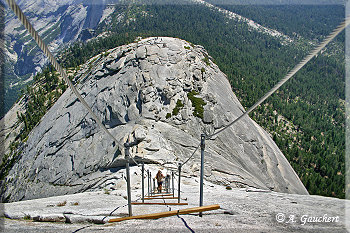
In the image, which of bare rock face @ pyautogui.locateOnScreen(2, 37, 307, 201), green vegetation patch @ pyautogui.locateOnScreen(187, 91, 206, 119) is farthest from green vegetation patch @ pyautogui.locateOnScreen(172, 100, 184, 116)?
green vegetation patch @ pyautogui.locateOnScreen(187, 91, 206, 119)

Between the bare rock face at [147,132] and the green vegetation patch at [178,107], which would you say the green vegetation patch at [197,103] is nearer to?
the bare rock face at [147,132]

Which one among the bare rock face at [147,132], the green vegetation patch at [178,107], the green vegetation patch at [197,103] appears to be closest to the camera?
the bare rock face at [147,132]

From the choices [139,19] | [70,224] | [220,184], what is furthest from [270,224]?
[139,19]

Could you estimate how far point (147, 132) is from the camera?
2386 centimetres

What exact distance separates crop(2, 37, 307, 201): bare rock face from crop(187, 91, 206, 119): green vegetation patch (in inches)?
5.5

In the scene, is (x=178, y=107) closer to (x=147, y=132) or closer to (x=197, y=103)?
(x=197, y=103)

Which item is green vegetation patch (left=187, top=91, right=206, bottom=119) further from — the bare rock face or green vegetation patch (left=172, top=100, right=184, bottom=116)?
green vegetation patch (left=172, top=100, right=184, bottom=116)

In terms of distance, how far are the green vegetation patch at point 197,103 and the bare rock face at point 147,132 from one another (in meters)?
0.14

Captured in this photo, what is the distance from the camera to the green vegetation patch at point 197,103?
28.5 m

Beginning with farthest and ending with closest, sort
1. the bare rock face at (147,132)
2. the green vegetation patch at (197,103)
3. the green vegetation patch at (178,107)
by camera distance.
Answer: the green vegetation patch at (197,103) → the green vegetation patch at (178,107) → the bare rock face at (147,132)

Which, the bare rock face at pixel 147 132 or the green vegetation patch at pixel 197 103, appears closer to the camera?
the bare rock face at pixel 147 132

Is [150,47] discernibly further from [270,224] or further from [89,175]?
[270,224]

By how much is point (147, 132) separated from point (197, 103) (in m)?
9.06

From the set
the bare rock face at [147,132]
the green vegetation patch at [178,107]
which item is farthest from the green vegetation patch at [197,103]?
the green vegetation patch at [178,107]
